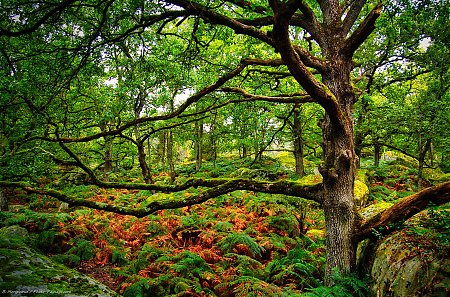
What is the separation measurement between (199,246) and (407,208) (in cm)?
563

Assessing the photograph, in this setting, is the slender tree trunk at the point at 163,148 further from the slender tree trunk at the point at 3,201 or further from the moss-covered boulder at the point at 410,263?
the moss-covered boulder at the point at 410,263

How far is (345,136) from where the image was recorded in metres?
4.73

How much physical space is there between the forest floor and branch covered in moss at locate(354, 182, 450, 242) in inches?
24.5

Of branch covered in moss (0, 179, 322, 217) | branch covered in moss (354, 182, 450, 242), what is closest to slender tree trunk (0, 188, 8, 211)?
branch covered in moss (0, 179, 322, 217)

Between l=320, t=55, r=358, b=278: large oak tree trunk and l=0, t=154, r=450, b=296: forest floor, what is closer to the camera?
l=320, t=55, r=358, b=278: large oak tree trunk

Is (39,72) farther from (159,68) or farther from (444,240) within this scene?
(444,240)

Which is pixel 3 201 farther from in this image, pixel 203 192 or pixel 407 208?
pixel 407 208

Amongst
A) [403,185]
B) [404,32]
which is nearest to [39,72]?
[404,32]

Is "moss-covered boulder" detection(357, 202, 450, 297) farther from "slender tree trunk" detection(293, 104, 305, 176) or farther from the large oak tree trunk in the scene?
"slender tree trunk" detection(293, 104, 305, 176)

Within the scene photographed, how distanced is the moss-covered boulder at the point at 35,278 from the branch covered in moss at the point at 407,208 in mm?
4370

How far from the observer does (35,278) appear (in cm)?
347

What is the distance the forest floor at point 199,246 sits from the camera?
571cm

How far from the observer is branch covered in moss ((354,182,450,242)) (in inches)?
159

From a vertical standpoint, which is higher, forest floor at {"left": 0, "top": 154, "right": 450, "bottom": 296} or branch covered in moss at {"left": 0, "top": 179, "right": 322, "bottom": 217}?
branch covered in moss at {"left": 0, "top": 179, "right": 322, "bottom": 217}
